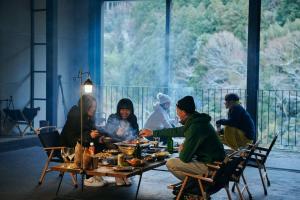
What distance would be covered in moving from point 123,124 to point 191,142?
6.72 ft

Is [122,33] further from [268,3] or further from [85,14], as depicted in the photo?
[268,3]

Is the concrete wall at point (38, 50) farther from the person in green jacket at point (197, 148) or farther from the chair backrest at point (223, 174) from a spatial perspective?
the chair backrest at point (223, 174)

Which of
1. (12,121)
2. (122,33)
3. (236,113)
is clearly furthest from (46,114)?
(236,113)

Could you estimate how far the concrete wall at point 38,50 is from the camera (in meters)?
10.0

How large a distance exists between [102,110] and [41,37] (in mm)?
2119

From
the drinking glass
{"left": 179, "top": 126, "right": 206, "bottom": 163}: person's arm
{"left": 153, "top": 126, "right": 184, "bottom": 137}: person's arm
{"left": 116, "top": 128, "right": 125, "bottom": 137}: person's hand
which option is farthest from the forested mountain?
the drinking glass

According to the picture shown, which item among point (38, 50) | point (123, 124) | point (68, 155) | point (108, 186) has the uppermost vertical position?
point (38, 50)

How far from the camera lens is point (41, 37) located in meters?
10.8

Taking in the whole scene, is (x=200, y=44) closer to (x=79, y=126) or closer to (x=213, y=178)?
(x=79, y=126)

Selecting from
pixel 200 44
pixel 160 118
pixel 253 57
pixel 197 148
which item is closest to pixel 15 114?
pixel 160 118

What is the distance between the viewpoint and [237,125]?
745 cm

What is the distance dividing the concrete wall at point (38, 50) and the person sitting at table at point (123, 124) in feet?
12.5

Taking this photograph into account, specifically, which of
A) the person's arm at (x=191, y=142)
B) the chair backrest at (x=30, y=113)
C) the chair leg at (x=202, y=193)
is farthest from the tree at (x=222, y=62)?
the chair leg at (x=202, y=193)

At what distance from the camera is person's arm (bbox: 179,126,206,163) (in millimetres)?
5066
